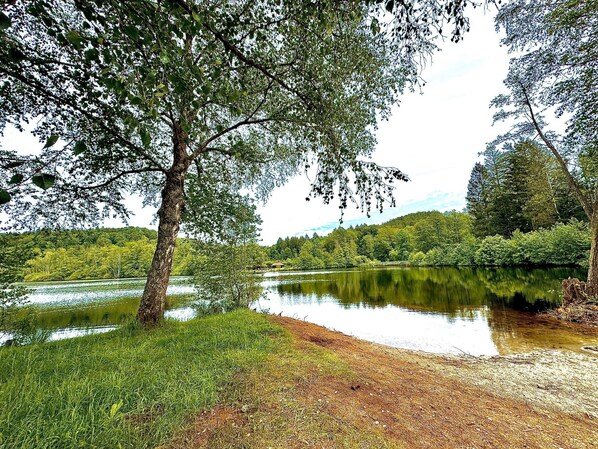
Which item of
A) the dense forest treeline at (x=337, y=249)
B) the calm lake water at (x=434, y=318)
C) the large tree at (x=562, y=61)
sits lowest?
the calm lake water at (x=434, y=318)

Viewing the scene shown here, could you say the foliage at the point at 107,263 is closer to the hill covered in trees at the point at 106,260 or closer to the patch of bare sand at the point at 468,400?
the hill covered in trees at the point at 106,260

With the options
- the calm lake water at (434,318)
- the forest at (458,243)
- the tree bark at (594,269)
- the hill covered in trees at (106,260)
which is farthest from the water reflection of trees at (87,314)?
the hill covered in trees at (106,260)

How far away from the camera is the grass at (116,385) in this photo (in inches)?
85.0

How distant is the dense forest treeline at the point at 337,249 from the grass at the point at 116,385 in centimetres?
434

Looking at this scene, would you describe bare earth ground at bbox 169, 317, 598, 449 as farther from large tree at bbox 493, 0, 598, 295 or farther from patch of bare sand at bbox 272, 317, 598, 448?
large tree at bbox 493, 0, 598, 295

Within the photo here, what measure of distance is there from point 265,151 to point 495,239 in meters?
39.4

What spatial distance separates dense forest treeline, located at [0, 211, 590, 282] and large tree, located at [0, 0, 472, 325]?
2.27 metres

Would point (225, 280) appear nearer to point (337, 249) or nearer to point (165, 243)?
point (165, 243)

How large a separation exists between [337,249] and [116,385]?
2943 inches

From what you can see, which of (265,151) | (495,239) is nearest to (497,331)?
(265,151)

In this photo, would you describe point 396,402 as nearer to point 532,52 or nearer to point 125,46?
point 125,46

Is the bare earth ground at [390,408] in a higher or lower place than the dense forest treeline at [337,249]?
lower

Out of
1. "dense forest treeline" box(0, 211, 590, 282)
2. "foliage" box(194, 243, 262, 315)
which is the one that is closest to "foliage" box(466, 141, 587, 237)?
"dense forest treeline" box(0, 211, 590, 282)

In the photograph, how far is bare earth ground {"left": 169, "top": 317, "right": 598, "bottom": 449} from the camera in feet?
8.59
